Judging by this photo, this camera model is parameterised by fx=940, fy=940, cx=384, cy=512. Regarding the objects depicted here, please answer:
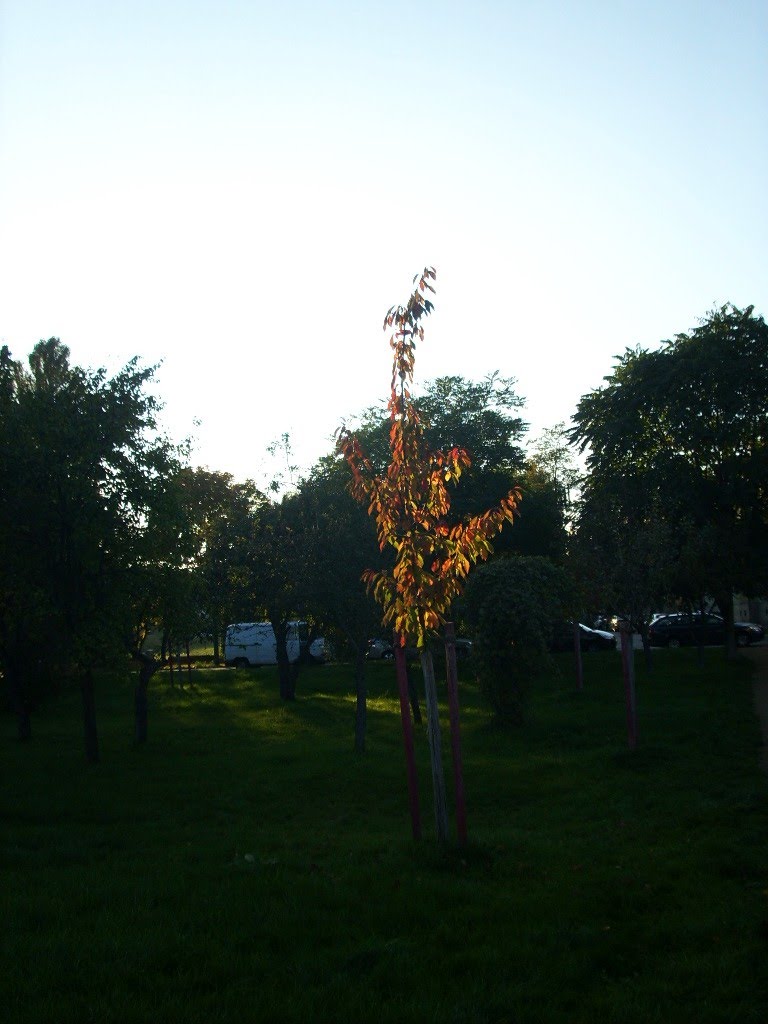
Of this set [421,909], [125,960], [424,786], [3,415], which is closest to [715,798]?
[424,786]

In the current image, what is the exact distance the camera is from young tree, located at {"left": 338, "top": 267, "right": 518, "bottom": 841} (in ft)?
25.7

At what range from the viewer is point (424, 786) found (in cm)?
1285

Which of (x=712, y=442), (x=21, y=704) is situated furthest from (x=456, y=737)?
(x=712, y=442)

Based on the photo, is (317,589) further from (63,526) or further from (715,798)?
(715,798)

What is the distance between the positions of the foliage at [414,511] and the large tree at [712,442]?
905 inches

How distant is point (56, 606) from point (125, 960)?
35.3 ft

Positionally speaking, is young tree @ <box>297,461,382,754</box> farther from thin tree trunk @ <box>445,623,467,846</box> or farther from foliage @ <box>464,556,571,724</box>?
thin tree trunk @ <box>445,623,467,846</box>

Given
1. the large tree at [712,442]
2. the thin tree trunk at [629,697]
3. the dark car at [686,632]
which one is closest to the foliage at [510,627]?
the thin tree trunk at [629,697]

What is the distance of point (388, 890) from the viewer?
6770 mm

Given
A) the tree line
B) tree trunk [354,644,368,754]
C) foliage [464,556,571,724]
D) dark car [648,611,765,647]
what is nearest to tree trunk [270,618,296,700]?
the tree line

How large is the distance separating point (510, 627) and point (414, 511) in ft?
36.0

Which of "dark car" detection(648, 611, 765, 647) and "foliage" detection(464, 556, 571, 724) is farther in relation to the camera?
"dark car" detection(648, 611, 765, 647)

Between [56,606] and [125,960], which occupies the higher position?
[56,606]

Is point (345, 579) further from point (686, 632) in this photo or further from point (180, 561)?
point (686, 632)
